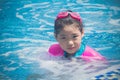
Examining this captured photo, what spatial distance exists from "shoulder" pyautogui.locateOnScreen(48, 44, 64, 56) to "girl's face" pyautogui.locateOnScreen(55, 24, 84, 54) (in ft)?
0.10

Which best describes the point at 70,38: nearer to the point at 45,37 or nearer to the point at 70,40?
the point at 70,40

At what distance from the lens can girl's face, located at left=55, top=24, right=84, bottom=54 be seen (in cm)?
138

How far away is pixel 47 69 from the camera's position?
1.36m

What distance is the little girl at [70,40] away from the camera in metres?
1.38

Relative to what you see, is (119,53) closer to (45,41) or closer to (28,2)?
(45,41)

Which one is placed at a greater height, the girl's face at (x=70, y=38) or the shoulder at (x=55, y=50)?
the girl's face at (x=70, y=38)

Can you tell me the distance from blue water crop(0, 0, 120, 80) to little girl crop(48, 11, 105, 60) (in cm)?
5

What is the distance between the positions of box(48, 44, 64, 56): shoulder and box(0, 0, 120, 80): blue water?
0.03m

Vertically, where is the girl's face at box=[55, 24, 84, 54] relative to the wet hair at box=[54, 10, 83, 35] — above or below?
below

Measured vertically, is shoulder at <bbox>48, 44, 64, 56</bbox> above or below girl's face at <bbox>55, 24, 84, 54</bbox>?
below

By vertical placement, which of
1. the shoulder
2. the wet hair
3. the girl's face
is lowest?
the shoulder

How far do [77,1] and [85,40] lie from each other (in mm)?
383

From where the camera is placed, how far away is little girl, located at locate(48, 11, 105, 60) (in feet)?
4.54

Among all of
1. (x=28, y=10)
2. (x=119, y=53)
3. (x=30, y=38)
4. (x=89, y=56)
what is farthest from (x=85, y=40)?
(x=28, y=10)
